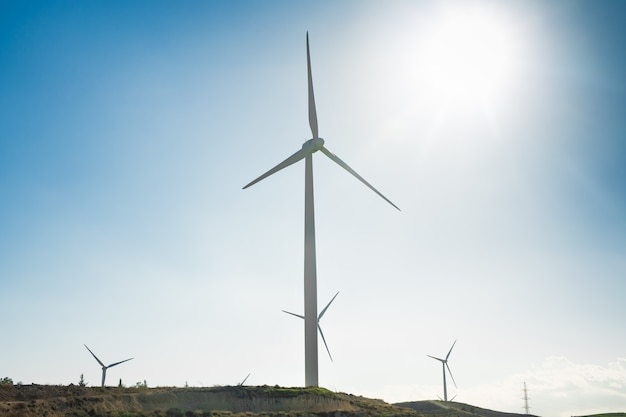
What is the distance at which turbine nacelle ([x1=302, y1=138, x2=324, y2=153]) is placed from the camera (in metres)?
94.3

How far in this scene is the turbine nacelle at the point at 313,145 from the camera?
94312 mm

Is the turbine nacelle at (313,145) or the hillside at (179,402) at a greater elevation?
the turbine nacelle at (313,145)

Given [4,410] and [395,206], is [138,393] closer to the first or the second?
[4,410]

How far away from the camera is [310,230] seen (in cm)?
8862

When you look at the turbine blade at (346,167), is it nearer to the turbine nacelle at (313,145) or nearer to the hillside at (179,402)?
the turbine nacelle at (313,145)

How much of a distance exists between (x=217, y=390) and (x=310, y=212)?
1242 inches

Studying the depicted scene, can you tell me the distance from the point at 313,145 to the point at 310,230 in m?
15.4

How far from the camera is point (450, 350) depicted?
150500 mm

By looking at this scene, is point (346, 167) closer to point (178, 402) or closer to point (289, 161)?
point (289, 161)

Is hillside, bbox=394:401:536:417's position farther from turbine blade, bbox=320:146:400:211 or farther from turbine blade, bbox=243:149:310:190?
turbine blade, bbox=243:149:310:190

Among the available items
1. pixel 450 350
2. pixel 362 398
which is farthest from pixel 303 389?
pixel 450 350

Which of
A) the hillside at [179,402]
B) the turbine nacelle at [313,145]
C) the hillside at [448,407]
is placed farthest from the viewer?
the hillside at [448,407]

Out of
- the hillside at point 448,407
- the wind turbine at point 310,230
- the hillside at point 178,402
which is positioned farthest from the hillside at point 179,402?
the hillside at point 448,407

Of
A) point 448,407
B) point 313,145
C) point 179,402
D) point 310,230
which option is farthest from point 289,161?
point 448,407
